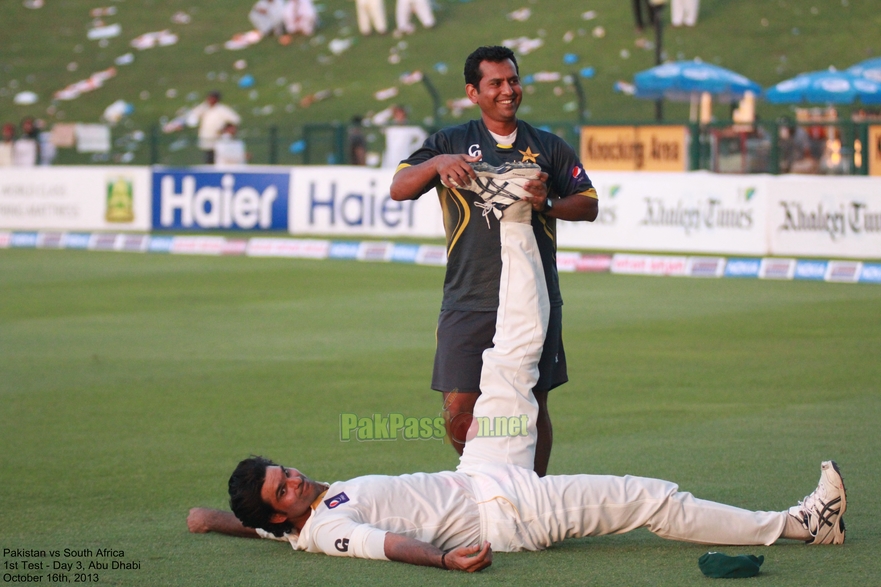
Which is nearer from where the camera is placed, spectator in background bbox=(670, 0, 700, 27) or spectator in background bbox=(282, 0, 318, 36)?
spectator in background bbox=(670, 0, 700, 27)

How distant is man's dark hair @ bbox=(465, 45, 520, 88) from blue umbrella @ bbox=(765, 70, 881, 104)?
21.2 m

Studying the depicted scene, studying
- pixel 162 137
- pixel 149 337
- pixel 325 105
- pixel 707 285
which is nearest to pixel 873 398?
pixel 149 337

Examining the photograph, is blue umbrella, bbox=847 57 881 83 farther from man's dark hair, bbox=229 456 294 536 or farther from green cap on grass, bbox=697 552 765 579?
man's dark hair, bbox=229 456 294 536

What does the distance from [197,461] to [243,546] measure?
1.97 m

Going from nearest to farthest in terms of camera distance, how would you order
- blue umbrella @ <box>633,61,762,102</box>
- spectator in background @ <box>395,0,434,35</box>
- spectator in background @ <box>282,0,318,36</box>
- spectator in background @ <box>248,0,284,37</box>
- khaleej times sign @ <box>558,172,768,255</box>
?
khaleej times sign @ <box>558,172,768,255</box>
blue umbrella @ <box>633,61,762,102</box>
spectator in background @ <box>395,0,434,35</box>
spectator in background @ <box>282,0,318,36</box>
spectator in background @ <box>248,0,284,37</box>

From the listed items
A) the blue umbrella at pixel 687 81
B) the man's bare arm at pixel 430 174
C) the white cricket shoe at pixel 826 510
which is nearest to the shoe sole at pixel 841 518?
the white cricket shoe at pixel 826 510

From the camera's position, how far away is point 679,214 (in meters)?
20.8

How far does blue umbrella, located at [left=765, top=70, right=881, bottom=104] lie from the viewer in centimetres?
2588

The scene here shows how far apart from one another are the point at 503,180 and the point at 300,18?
43.3 metres

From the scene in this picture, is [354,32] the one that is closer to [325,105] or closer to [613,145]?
[325,105]

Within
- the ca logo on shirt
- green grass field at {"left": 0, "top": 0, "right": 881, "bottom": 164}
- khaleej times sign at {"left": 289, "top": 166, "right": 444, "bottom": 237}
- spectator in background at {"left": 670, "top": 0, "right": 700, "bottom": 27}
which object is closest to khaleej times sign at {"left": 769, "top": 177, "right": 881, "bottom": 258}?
khaleej times sign at {"left": 289, "top": 166, "right": 444, "bottom": 237}

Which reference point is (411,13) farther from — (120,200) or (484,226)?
(484,226)

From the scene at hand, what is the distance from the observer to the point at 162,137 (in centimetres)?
2912

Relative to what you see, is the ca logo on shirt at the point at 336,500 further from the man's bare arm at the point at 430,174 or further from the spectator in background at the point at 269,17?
the spectator in background at the point at 269,17
